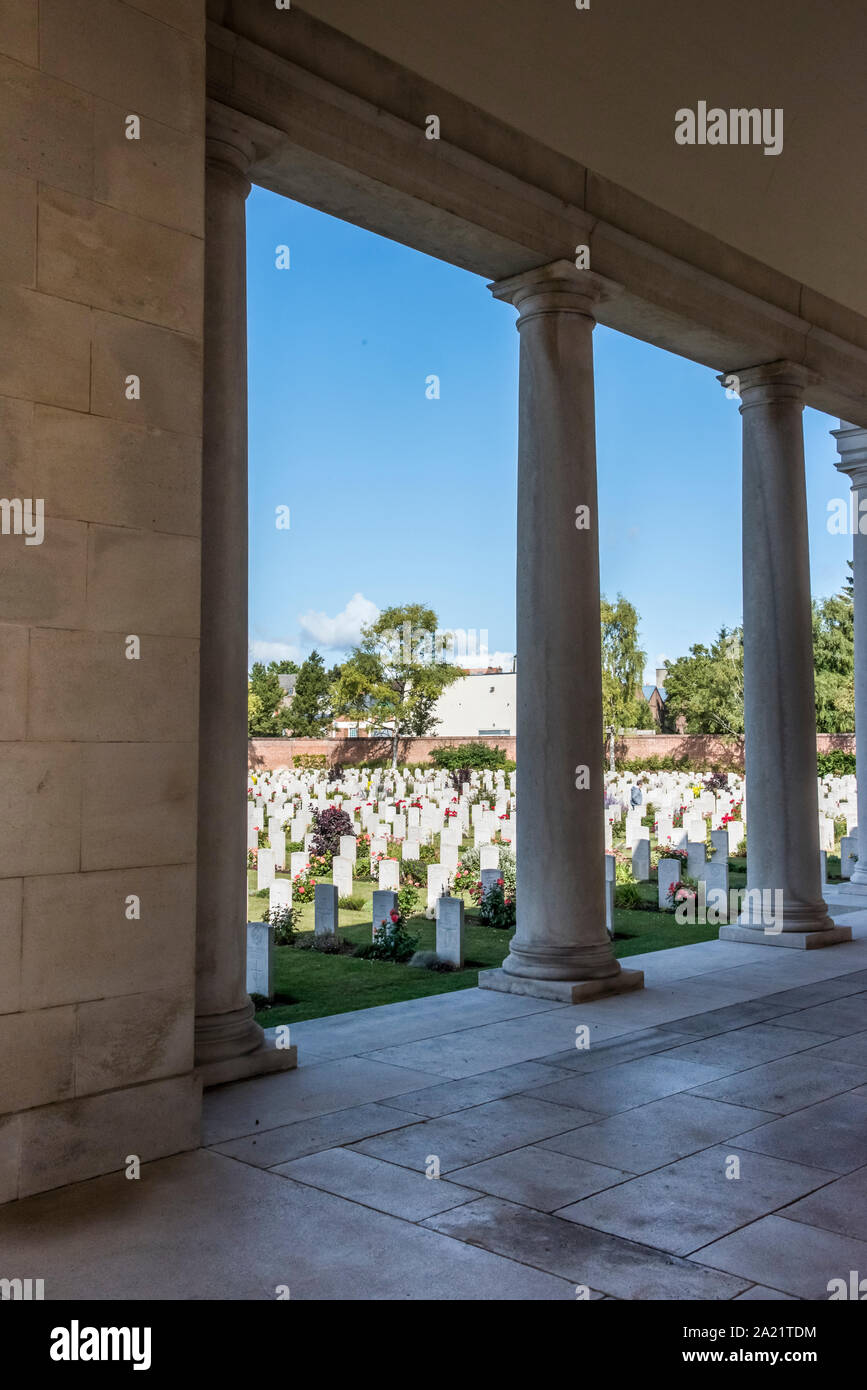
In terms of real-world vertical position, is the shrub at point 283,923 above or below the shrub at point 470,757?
below

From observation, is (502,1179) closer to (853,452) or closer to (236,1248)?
(236,1248)

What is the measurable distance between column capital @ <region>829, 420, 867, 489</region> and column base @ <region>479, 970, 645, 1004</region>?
14.6m

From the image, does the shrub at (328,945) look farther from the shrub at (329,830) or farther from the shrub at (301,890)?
the shrub at (329,830)

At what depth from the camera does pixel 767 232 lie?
1903cm

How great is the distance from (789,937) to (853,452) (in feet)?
38.7

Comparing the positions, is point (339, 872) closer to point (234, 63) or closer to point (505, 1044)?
point (505, 1044)

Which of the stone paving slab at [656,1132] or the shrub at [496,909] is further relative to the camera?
the shrub at [496,909]

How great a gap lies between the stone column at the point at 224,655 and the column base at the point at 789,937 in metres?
11.2

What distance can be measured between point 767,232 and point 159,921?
52.5ft

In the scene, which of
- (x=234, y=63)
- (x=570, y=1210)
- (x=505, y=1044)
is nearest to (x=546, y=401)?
(x=234, y=63)

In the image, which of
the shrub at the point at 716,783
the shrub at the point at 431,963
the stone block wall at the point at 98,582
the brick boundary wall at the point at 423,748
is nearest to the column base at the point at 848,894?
the shrub at the point at 431,963

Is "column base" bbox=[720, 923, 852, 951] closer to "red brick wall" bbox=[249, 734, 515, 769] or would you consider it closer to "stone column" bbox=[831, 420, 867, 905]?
"stone column" bbox=[831, 420, 867, 905]

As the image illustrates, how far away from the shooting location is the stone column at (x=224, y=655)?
448 inches

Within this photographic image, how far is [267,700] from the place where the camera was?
370 ft
